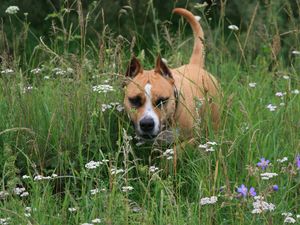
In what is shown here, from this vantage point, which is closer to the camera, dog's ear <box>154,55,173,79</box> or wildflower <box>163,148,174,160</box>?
wildflower <box>163,148,174,160</box>

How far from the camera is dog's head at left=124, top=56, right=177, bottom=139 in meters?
4.51

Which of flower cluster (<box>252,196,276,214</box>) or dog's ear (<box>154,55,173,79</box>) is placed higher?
dog's ear (<box>154,55,173,79</box>)

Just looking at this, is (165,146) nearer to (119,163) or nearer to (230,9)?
(119,163)

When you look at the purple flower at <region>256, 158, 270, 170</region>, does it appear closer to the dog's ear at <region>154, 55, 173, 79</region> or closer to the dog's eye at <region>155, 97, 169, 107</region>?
the dog's eye at <region>155, 97, 169, 107</region>

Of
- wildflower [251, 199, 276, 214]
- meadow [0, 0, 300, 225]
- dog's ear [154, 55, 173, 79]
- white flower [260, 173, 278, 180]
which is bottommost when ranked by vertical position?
meadow [0, 0, 300, 225]

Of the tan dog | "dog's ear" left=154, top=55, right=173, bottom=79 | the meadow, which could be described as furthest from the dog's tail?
"dog's ear" left=154, top=55, right=173, bottom=79

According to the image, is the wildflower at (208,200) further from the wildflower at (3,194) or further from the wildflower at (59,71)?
the wildflower at (59,71)

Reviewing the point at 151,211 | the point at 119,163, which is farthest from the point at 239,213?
the point at 119,163

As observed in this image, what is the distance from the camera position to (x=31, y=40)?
7.11 meters

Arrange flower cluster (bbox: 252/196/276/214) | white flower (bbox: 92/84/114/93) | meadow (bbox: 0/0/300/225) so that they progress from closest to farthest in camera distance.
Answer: flower cluster (bbox: 252/196/276/214)
meadow (bbox: 0/0/300/225)
white flower (bbox: 92/84/114/93)

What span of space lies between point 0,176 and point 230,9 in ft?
12.1

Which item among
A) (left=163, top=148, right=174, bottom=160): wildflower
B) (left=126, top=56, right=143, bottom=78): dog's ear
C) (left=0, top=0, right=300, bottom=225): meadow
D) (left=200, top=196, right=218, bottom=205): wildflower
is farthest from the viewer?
(left=126, top=56, right=143, bottom=78): dog's ear

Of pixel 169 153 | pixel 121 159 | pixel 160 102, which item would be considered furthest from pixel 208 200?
pixel 160 102

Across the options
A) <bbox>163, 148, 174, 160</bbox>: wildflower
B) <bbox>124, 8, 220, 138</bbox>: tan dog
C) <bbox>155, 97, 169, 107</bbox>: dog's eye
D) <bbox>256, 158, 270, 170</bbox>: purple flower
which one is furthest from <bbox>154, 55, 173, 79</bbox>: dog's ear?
<bbox>256, 158, 270, 170</bbox>: purple flower
